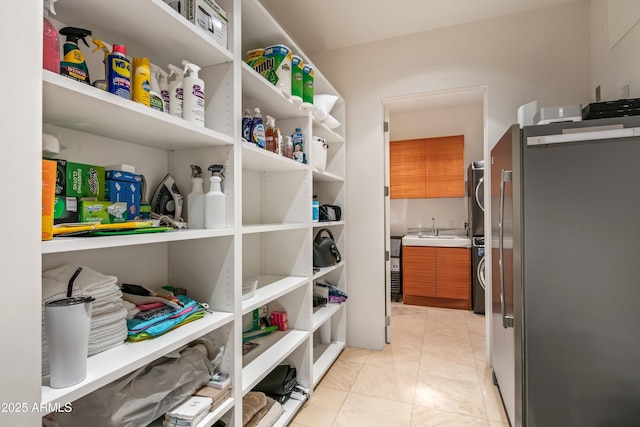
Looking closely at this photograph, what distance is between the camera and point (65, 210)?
886 millimetres

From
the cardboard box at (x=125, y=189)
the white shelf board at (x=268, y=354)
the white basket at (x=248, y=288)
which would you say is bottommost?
the white shelf board at (x=268, y=354)

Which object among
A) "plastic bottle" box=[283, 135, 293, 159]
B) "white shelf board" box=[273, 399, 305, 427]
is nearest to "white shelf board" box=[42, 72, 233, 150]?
"plastic bottle" box=[283, 135, 293, 159]

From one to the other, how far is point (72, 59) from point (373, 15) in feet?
7.33

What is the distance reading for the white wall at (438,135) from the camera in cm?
439

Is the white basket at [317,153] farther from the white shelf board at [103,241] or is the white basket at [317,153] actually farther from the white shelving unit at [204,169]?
the white shelf board at [103,241]

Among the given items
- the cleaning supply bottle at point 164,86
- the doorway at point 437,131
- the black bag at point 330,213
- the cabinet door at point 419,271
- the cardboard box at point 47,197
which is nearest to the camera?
the cardboard box at point 47,197

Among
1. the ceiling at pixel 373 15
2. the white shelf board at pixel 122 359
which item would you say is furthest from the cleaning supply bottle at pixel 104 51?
the ceiling at pixel 373 15

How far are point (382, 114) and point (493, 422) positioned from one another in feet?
7.79

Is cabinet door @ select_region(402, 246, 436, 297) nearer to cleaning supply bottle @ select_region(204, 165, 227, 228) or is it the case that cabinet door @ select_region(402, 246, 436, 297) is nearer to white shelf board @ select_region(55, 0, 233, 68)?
cleaning supply bottle @ select_region(204, 165, 227, 228)

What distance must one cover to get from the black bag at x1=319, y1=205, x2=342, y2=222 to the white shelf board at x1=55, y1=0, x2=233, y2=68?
141cm

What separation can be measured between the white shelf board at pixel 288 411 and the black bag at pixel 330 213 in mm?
1271

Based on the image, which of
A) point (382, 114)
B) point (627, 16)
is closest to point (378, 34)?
point (382, 114)

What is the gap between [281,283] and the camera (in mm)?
1928

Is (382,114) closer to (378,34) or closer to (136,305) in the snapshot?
(378,34)
